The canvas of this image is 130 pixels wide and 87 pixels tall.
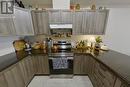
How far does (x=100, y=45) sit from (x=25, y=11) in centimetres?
253

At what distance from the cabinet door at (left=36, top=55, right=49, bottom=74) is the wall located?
2.19m

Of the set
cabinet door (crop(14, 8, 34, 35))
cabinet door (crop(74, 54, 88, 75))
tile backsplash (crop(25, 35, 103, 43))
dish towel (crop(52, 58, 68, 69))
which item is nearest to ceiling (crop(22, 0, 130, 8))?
cabinet door (crop(14, 8, 34, 35))

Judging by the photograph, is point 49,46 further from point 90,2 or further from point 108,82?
point 108,82

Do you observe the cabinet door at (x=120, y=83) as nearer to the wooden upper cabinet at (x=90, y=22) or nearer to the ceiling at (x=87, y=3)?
the wooden upper cabinet at (x=90, y=22)

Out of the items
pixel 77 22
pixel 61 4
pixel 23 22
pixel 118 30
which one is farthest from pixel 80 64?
pixel 23 22

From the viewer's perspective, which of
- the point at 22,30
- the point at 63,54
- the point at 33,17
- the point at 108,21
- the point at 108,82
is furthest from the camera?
the point at 108,21

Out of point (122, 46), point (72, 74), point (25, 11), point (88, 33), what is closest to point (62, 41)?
point (88, 33)

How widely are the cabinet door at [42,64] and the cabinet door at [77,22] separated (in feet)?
4.20

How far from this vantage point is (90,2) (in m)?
3.56

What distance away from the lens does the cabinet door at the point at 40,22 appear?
3430mm

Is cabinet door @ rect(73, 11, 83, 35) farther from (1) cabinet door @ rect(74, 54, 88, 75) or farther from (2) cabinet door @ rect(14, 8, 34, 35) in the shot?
(2) cabinet door @ rect(14, 8, 34, 35)

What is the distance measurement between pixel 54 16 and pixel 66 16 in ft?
1.25

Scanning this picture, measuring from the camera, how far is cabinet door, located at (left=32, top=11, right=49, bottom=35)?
3.43 meters

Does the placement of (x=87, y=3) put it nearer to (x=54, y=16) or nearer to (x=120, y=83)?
(x=54, y=16)
